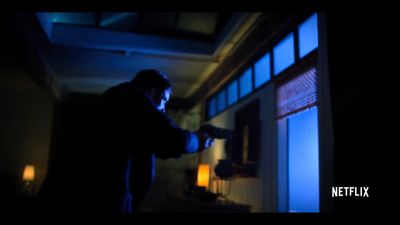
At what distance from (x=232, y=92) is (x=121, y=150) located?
5.01 m

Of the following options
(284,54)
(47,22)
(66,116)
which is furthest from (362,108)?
(66,116)

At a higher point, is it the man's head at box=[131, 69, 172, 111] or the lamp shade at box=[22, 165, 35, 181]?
the man's head at box=[131, 69, 172, 111]

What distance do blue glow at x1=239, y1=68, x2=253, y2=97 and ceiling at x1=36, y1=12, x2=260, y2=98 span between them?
0.49 metres

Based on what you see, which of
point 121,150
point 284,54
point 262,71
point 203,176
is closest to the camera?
point 121,150

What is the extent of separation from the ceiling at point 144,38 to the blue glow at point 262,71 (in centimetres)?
51

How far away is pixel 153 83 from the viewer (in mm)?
1734

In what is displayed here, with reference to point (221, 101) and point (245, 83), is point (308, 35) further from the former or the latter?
point (221, 101)

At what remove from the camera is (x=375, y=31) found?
6.94ft

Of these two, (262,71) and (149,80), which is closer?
(149,80)

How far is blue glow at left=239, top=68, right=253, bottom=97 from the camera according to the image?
5512 millimetres

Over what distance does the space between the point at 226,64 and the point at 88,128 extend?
4993mm

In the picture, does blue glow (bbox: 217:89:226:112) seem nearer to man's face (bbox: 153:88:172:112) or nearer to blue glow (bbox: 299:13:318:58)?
blue glow (bbox: 299:13:318:58)

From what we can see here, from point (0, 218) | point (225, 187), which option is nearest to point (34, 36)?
point (225, 187)

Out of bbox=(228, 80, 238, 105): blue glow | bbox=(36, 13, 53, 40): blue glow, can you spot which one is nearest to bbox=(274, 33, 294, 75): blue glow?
bbox=(228, 80, 238, 105): blue glow
